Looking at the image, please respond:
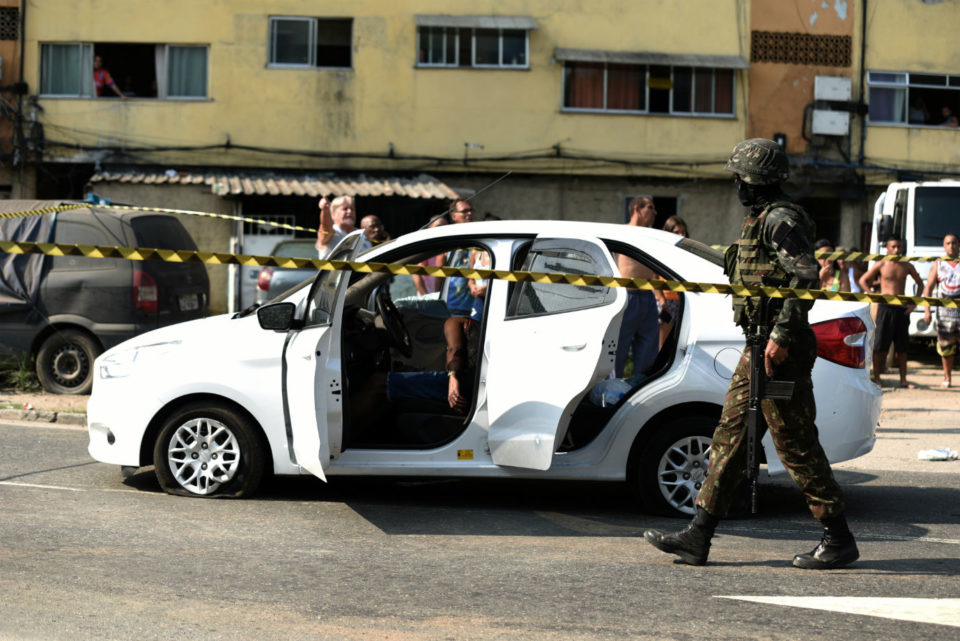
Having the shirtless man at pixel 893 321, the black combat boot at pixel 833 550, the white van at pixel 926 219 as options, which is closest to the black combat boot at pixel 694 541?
the black combat boot at pixel 833 550

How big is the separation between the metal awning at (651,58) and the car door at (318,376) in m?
19.7

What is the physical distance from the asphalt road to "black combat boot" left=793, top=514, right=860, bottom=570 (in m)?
0.07

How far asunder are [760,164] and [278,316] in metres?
2.74

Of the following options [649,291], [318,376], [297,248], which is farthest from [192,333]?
[297,248]

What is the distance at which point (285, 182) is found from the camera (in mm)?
24953

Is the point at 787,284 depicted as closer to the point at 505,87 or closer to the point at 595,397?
the point at 595,397

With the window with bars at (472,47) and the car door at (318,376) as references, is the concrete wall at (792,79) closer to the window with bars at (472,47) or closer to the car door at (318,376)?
the window with bars at (472,47)

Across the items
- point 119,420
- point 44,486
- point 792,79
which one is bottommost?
point 44,486

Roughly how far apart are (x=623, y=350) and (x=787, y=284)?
263 cm

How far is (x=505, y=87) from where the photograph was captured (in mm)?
26359

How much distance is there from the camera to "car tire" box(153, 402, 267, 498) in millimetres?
7289

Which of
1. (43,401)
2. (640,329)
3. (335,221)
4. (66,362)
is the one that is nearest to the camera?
Result: (640,329)

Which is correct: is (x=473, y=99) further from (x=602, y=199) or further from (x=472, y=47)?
(x=602, y=199)

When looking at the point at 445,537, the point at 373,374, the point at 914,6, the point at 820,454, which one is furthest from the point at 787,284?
the point at 914,6
